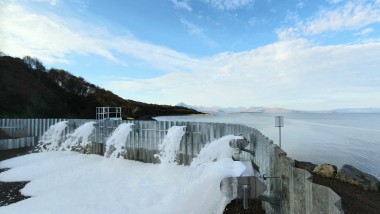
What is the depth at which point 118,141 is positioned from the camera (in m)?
22.3

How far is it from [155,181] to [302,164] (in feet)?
37.2

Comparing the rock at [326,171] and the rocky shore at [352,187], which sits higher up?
the rock at [326,171]

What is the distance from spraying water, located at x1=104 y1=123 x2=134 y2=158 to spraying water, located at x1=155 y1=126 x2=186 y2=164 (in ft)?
11.3

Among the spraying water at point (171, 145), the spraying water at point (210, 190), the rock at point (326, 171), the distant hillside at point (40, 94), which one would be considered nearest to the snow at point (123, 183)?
the spraying water at point (210, 190)

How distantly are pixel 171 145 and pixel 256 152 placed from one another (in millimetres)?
8561

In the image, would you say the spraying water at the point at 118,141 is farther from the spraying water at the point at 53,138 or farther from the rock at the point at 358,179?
the rock at the point at 358,179

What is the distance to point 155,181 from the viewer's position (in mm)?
16016

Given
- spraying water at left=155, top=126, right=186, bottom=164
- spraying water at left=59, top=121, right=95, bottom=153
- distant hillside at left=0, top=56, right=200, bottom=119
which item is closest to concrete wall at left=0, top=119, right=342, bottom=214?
spraying water at left=155, top=126, right=186, bottom=164

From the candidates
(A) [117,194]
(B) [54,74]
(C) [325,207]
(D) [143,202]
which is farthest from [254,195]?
(B) [54,74]

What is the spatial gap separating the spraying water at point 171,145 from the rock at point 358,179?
29.6 feet

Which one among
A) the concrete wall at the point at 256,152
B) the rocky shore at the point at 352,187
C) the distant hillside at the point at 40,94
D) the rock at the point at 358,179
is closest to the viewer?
the concrete wall at the point at 256,152

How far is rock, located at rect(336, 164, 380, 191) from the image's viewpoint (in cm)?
1619

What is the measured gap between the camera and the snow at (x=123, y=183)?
10312 mm

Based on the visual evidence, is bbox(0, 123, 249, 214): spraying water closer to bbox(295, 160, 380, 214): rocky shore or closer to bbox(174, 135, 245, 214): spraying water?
bbox(174, 135, 245, 214): spraying water
